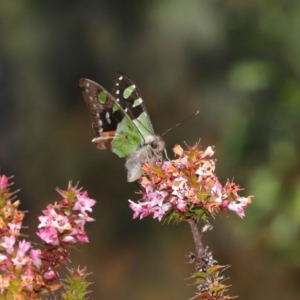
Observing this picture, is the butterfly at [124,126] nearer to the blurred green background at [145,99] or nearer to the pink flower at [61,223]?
the pink flower at [61,223]

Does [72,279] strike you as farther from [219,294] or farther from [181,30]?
[181,30]

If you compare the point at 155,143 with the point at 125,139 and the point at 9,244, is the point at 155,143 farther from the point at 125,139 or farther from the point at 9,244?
the point at 9,244

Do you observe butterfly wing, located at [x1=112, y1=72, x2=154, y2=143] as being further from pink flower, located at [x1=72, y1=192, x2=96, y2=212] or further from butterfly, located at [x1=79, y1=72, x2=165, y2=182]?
pink flower, located at [x1=72, y1=192, x2=96, y2=212]

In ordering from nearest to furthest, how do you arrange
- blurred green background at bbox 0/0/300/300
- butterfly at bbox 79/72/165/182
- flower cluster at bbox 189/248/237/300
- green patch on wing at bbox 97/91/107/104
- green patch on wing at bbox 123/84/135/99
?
flower cluster at bbox 189/248/237/300 → butterfly at bbox 79/72/165/182 → green patch on wing at bbox 97/91/107/104 → green patch on wing at bbox 123/84/135/99 → blurred green background at bbox 0/0/300/300

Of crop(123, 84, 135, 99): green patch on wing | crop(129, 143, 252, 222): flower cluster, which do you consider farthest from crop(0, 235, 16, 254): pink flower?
crop(123, 84, 135, 99): green patch on wing

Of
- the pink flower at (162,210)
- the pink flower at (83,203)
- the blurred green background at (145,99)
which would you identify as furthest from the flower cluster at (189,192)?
the blurred green background at (145,99)

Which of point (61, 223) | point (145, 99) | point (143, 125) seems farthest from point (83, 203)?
point (145, 99)
